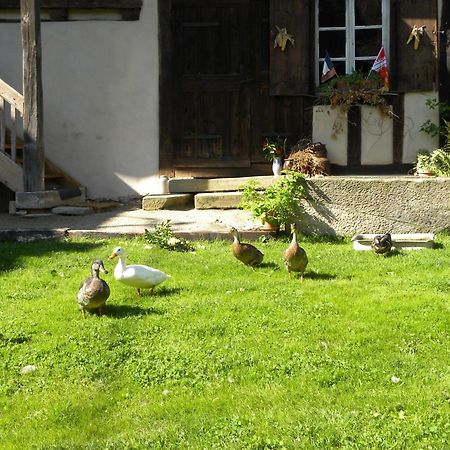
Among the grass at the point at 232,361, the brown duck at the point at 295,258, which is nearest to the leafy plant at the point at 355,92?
the grass at the point at 232,361

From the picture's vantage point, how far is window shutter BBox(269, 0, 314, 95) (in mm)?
9781

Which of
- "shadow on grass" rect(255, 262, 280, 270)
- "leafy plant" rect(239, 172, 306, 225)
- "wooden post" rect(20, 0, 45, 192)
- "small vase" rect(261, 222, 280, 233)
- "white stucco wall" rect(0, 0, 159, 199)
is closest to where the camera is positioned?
"shadow on grass" rect(255, 262, 280, 270)

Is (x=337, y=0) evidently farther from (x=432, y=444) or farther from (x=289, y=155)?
(x=432, y=444)

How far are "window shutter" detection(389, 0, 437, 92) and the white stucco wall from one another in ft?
10.6

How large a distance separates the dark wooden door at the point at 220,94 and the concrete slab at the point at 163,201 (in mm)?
755

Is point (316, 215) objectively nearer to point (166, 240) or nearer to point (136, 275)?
point (166, 240)

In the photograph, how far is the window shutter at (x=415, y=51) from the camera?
962 cm

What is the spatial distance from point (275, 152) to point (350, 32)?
1942 millimetres

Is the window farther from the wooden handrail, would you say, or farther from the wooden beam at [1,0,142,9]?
the wooden handrail

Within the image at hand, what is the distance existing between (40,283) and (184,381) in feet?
7.99

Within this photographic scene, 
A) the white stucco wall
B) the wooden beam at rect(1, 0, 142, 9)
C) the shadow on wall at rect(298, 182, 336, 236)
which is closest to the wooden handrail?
the white stucco wall

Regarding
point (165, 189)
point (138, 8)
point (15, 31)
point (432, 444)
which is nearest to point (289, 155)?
point (165, 189)

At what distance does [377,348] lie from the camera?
4.56 meters

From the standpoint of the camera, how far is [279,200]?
7785mm
